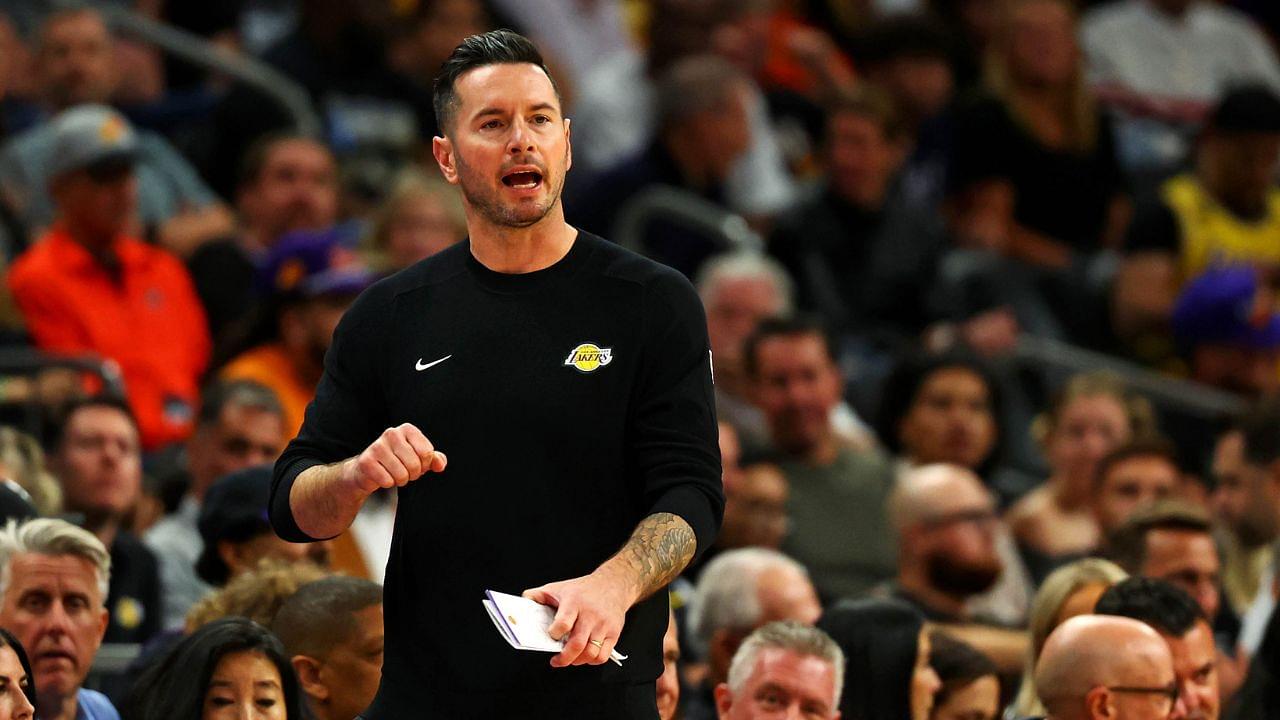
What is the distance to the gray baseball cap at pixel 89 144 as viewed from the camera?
327 inches

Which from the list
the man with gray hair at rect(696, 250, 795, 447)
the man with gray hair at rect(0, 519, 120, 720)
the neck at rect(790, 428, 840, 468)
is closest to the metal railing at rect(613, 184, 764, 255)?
the man with gray hair at rect(696, 250, 795, 447)

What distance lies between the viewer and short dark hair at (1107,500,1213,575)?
6.89 metres

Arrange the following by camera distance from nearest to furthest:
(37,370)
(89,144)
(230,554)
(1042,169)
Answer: (230,554), (37,370), (89,144), (1042,169)

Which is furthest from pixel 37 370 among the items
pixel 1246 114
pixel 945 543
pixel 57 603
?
pixel 1246 114

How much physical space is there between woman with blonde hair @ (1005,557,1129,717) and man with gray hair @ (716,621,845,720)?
0.77 meters

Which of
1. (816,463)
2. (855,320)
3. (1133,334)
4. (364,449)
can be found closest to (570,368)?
(364,449)

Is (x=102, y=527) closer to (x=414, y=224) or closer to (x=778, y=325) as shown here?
(x=414, y=224)

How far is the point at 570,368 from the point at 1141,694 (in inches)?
84.5

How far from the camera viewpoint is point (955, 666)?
19.5ft

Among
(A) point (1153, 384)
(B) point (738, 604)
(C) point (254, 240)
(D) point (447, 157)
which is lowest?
(B) point (738, 604)

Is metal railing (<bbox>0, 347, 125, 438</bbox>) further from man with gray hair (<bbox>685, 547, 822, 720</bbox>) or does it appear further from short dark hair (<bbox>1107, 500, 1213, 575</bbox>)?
short dark hair (<bbox>1107, 500, 1213, 575</bbox>)

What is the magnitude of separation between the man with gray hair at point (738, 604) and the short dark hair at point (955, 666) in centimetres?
51

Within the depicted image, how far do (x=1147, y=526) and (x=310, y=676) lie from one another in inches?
116

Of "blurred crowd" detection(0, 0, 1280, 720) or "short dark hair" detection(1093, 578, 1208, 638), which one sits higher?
"blurred crowd" detection(0, 0, 1280, 720)
